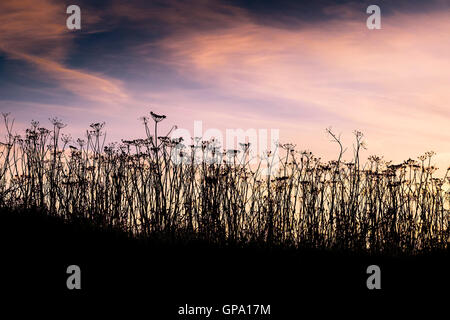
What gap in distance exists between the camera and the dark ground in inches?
141

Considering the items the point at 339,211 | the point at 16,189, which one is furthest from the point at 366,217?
the point at 16,189

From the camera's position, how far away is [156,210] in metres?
5.46

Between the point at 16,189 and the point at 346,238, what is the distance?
5.31 metres

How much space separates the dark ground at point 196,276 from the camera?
3.59m

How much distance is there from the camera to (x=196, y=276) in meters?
3.99

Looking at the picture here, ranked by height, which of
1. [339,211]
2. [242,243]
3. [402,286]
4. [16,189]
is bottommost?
[402,286]

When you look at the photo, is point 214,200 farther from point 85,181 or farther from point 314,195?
point 85,181

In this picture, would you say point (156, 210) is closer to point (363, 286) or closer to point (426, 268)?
point (363, 286)
